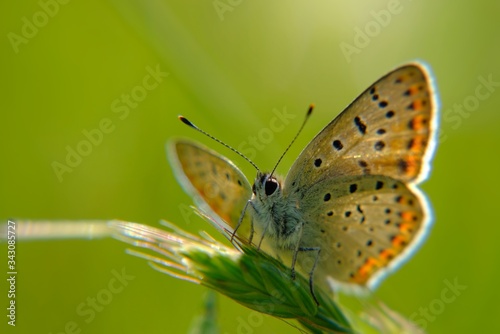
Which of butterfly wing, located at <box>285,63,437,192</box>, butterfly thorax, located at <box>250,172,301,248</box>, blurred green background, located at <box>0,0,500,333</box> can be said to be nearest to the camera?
butterfly wing, located at <box>285,63,437,192</box>

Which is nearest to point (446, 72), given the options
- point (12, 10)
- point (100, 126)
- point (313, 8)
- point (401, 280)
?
point (313, 8)

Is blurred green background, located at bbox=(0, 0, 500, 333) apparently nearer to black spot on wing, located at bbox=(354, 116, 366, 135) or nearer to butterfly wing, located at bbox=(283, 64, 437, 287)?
butterfly wing, located at bbox=(283, 64, 437, 287)

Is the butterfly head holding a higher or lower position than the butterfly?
higher

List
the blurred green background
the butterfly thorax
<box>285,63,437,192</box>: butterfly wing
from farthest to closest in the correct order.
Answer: the blurred green background
the butterfly thorax
<box>285,63,437,192</box>: butterfly wing

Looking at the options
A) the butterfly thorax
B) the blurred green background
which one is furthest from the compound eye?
the blurred green background

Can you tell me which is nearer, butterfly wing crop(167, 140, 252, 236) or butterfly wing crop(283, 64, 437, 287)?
butterfly wing crop(283, 64, 437, 287)

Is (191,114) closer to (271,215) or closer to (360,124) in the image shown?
(271,215)

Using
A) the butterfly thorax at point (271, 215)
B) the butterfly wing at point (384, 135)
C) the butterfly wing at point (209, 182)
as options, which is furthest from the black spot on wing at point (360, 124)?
the butterfly wing at point (209, 182)
